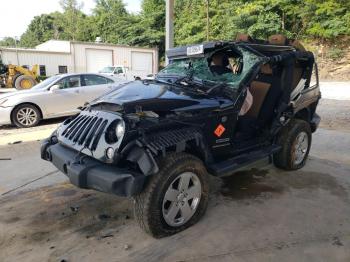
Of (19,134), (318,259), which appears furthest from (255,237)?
(19,134)

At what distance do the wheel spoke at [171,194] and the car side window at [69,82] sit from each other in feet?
24.4

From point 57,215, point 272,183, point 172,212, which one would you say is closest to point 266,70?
point 272,183

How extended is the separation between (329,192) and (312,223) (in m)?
1.05

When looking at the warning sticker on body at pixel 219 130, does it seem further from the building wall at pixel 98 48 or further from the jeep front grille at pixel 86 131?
the building wall at pixel 98 48

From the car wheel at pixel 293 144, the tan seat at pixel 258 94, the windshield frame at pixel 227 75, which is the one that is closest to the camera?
the windshield frame at pixel 227 75

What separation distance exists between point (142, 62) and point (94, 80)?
1002 inches

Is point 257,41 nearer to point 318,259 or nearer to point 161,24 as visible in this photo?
point 318,259

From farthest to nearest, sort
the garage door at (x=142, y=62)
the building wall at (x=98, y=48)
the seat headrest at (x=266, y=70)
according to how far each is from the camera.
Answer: the garage door at (x=142, y=62)
the building wall at (x=98, y=48)
the seat headrest at (x=266, y=70)

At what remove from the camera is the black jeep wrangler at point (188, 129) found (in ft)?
10.4

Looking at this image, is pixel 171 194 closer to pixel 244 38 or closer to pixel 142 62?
pixel 244 38

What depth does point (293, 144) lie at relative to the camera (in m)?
5.09

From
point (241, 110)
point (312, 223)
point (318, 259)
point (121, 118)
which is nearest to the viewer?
point (318, 259)

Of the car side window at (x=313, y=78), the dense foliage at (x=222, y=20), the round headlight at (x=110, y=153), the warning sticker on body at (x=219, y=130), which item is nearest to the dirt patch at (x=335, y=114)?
the car side window at (x=313, y=78)

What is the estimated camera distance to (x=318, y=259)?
3.04 m
